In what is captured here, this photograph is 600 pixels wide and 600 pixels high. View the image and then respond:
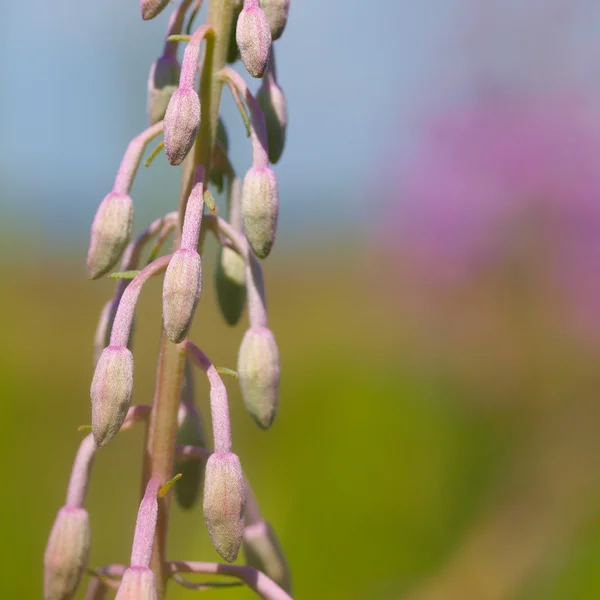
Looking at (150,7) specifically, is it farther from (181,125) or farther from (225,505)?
(225,505)

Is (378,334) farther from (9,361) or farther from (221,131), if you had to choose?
(221,131)

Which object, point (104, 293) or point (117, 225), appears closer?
point (117, 225)

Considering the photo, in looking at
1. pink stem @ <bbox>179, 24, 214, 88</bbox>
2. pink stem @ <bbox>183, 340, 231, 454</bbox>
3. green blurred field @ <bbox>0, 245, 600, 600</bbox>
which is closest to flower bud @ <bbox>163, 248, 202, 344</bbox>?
pink stem @ <bbox>183, 340, 231, 454</bbox>

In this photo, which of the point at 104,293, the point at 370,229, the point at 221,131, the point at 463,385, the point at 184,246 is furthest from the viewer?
the point at 104,293

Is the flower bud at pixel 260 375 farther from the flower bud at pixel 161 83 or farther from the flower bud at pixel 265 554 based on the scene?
the flower bud at pixel 161 83

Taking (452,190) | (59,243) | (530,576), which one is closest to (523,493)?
(530,576)

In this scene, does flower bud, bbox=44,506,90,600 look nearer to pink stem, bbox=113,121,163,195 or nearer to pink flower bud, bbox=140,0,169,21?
pink stem, bbox=113,121,163,195

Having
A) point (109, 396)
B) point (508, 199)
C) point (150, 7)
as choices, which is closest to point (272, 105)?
point (150, 7)
